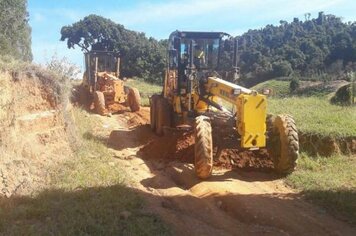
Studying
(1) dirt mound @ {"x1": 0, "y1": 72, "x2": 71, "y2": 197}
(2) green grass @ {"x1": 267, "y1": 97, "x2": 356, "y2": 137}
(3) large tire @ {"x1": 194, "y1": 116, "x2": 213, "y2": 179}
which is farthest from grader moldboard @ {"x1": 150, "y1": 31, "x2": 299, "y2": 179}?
(1) dirt mound @ {"x1": 0, "y1": 72, "x2": 71, "y2": 197}

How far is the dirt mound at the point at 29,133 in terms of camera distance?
7652mm

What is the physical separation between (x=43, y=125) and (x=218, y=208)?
447 centimetres

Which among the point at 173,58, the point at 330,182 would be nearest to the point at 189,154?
the point at 173,58

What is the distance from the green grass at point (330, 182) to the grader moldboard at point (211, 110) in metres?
0.52

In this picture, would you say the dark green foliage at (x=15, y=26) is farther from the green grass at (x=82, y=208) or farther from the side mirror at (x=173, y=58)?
the green grass at (x=82, y=208)

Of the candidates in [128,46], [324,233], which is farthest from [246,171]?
[128,46]

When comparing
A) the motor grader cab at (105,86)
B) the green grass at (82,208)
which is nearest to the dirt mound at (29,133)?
the green grass at (82,208)

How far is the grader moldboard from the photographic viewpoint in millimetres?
9039

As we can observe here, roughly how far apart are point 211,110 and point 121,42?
33.8 meters

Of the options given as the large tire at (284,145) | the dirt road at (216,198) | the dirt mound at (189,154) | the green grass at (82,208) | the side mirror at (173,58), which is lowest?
the dirt road at (216,198)

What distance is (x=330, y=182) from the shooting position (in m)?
8.95

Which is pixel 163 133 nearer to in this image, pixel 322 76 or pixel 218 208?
pixel 218 208

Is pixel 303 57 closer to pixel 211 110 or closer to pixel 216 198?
pixel 211 110

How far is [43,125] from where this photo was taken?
32.6 ft
